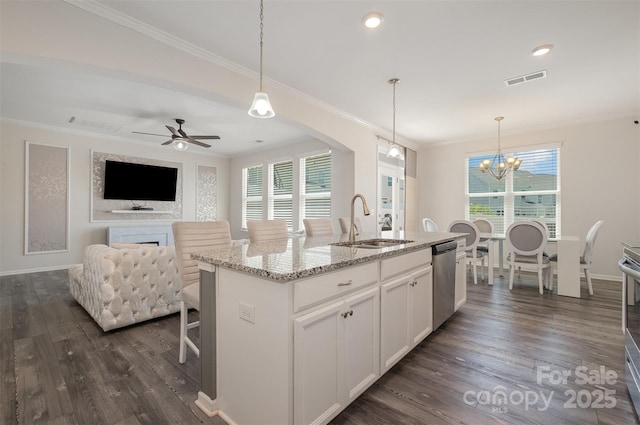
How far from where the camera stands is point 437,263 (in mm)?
2590

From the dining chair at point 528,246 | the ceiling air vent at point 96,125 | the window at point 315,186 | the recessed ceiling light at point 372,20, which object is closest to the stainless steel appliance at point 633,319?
the dining chair at point 528,246

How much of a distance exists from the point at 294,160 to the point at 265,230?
416 cm

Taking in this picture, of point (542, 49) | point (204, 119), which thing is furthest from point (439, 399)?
point (204, 119)

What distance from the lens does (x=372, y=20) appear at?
249 centimetres

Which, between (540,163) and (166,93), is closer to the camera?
(166,93)

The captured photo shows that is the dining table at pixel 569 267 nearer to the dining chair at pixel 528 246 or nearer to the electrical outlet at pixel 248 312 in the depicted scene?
the dining chair at pixel 528 246

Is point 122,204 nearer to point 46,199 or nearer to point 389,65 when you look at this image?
point 46,199

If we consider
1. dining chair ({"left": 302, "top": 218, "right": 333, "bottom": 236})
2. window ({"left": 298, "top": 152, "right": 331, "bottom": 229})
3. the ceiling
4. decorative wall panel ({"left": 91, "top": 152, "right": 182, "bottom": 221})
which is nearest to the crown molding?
the ceiling

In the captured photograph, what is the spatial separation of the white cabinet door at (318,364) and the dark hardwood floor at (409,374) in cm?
26

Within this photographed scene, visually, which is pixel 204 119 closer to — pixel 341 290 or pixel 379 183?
pixel 379 183

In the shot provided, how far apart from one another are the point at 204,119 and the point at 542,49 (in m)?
4.92

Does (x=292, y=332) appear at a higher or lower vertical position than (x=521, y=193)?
lower

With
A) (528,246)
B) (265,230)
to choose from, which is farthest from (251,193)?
(528,246)

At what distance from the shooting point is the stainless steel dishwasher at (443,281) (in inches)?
102
